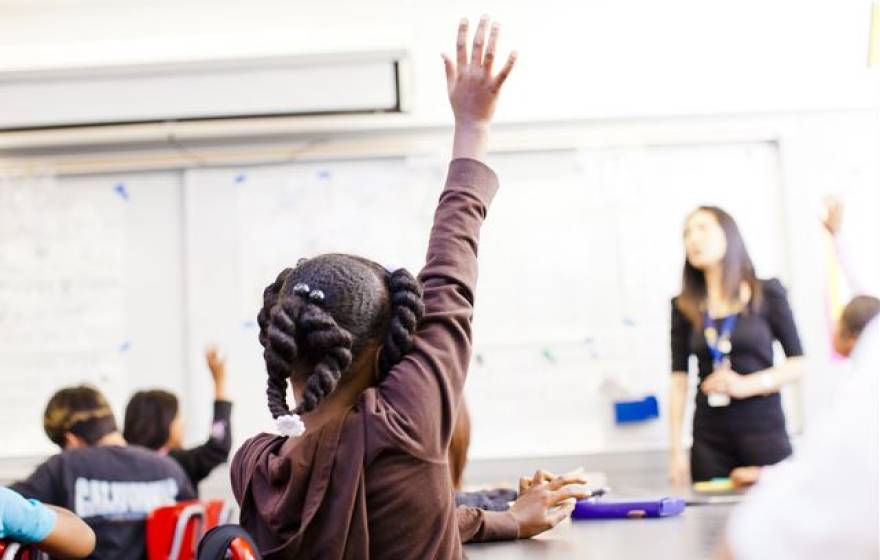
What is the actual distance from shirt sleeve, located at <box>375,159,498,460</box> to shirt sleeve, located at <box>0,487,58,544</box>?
80 centimetres

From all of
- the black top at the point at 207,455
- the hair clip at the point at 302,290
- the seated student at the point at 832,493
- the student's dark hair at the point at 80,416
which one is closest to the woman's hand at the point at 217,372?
the black top at the point at 207,455

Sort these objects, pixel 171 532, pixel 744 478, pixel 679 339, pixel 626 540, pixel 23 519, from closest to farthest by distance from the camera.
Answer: pixel 626 540 → pixel 23 519 → pixel 744 478 → pixel 171 532 → pixel 679 339

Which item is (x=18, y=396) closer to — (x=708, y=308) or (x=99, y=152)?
(x=99, y=152)

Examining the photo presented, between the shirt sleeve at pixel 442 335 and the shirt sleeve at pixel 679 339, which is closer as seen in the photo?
the shirt sleeve at pixel 442 335

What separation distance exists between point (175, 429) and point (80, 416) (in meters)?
0.58

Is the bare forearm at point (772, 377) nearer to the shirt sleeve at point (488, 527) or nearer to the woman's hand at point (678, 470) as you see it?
the woman's hand at point (678, 470)

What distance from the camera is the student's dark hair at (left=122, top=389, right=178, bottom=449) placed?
3.44m

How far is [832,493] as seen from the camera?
1.70ft

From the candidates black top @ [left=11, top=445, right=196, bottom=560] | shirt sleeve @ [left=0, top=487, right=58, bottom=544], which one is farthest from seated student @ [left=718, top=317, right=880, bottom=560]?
black top @ [left=11, top=445, right=196, bottom=560]

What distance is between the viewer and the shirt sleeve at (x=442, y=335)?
114cm

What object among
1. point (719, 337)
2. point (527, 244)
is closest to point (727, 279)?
point (719, 337)

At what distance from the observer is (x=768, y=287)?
3596 mm

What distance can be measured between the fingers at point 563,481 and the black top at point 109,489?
1559 mm

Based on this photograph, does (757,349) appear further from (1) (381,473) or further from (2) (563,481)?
(1) (381,473)
